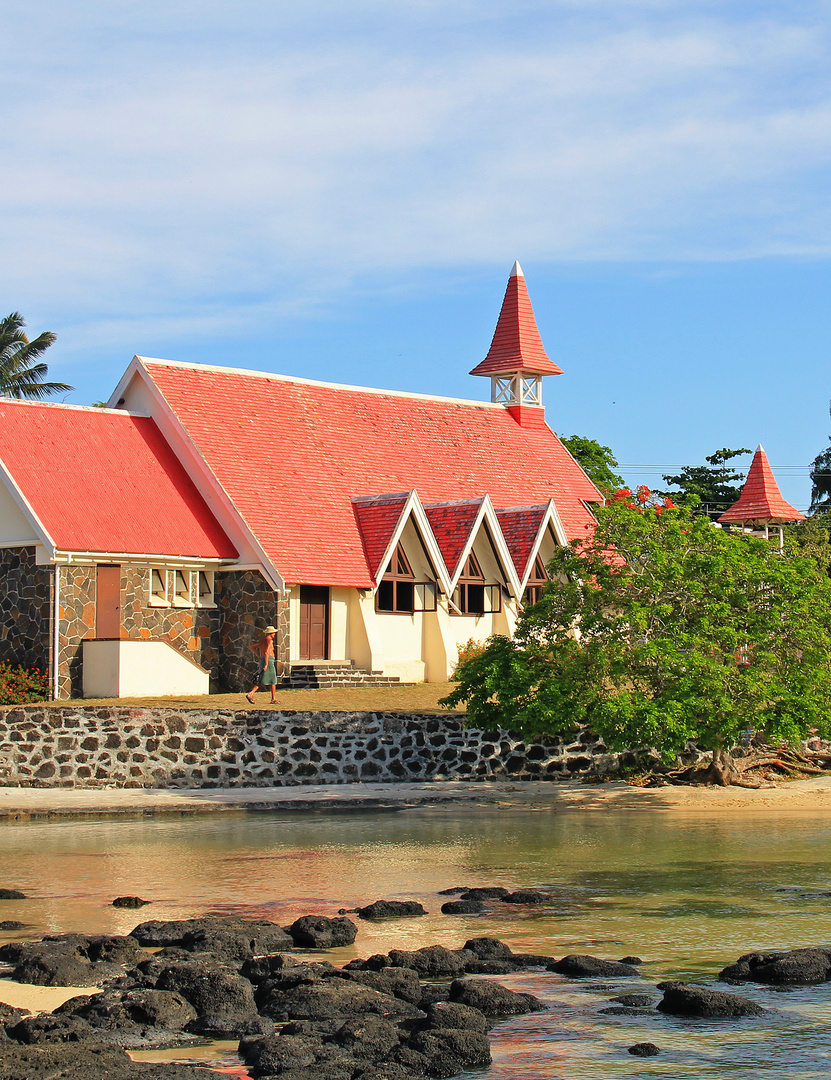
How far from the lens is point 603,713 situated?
902 inches

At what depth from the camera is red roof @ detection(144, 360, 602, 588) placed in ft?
110

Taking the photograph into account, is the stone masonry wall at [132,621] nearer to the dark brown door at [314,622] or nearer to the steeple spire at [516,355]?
the dark brown door at [314,622]

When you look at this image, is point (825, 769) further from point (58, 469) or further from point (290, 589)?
point (58, 469)

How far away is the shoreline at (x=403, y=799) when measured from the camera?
22.3 metres

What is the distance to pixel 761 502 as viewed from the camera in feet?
166

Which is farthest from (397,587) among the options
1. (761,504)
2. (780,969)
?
(780,969)

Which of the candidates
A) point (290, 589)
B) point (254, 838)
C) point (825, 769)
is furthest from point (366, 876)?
point (290, 589)

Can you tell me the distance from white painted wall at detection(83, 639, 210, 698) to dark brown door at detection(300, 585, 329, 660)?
3.57m

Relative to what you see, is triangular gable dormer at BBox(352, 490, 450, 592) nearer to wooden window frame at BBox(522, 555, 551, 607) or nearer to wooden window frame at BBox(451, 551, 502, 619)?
wooden window frame at BBox(451, 551, 502, 619)

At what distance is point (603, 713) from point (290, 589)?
11.8m

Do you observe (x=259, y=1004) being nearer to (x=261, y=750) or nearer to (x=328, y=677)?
(x=261, y=750)

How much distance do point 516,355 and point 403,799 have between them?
2436 cm

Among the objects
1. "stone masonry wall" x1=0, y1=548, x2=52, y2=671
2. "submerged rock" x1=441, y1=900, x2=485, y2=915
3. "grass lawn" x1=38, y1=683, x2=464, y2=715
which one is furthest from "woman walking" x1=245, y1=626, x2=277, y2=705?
"submerged rock" x1=441, y1=900, x2=485, y2=915

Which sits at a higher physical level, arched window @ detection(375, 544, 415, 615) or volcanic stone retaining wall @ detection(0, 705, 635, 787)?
arched window @ detection(375, 544, 415, 615)
